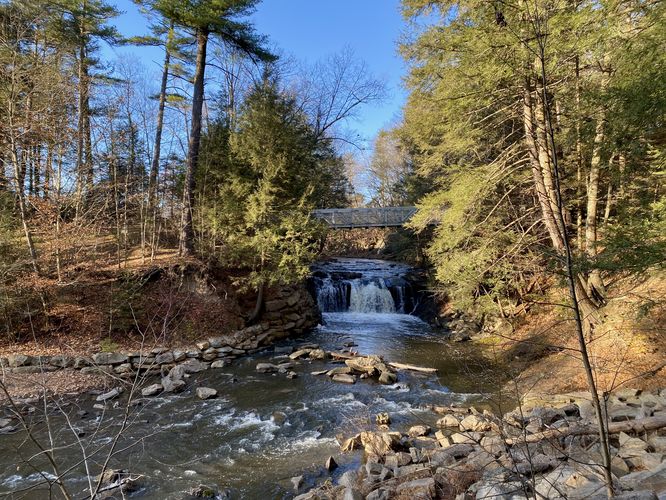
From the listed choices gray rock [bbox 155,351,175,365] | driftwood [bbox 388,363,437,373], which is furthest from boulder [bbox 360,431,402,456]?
gray rock [bbox 155,351,175,365]

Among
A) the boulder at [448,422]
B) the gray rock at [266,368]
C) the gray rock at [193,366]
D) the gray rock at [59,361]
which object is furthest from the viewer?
the gray rock at [266,368]

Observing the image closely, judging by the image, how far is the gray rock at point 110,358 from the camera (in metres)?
9.46

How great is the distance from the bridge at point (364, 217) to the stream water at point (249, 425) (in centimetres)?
831

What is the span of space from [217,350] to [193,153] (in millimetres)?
6686

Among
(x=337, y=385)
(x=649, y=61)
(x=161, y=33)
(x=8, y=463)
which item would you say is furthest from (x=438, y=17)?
(x=8, y=463)

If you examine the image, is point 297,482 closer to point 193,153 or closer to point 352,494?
point 352,494

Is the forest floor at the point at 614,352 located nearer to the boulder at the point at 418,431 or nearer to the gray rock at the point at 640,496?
the boulder at the point at 418,431

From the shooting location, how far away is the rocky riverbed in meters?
3.43

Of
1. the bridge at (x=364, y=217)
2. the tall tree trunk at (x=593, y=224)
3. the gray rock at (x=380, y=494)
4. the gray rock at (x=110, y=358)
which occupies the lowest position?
the gray rock at (x=110, y=358)

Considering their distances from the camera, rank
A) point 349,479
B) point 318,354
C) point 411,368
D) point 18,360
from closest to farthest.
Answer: point 349,479, point 18,360, point 411,368, point 318,354

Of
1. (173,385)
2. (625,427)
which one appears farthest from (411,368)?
(173,385)

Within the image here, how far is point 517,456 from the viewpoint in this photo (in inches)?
180

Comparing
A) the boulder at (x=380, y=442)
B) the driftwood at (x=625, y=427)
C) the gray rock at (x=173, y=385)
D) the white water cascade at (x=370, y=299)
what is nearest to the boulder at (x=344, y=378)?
the boulder at (x=380, y=442)

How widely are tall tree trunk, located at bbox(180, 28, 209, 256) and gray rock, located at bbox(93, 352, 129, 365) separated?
4157mm
